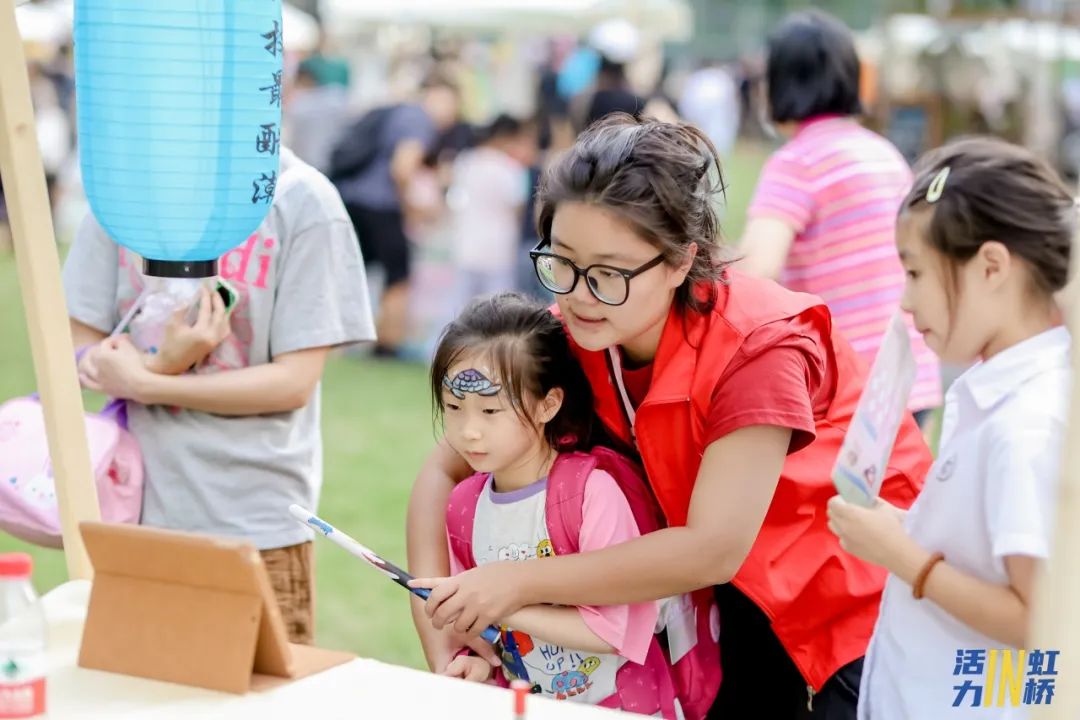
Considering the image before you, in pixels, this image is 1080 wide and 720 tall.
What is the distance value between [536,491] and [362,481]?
3709mm

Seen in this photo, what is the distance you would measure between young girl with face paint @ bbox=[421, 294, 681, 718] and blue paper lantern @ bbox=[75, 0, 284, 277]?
397mm

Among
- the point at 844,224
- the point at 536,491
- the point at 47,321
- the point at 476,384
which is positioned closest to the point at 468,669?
the point at 536,491

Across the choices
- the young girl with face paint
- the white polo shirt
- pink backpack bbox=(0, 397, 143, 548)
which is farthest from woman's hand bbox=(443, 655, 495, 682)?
pink backpack bbox=(0, 397, 143, 548)

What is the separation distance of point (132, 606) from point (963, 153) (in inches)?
48.3

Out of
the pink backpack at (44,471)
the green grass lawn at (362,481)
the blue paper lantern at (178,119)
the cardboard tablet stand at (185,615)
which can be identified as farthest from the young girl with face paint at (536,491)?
the green grass lawn at (362,481)

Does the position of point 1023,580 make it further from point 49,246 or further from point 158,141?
point 49,246

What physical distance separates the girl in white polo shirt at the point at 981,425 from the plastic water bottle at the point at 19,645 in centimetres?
101

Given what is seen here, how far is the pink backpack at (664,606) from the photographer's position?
2.02 m

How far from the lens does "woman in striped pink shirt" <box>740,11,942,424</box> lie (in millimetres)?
3043

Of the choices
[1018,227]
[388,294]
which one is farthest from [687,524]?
[388,294]

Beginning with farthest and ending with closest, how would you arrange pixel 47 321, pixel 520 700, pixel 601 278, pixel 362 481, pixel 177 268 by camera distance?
pixel 362 481 → pixel 47 321 → pixel 177 268 → pixel 601 278 → pixel 520 700

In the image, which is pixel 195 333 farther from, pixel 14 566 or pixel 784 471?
pixel 784 471

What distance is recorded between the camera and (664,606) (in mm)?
2047

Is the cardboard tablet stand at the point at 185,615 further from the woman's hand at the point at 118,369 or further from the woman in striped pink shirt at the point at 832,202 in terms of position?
the woman in striped pink shirt at the point at 832,202
